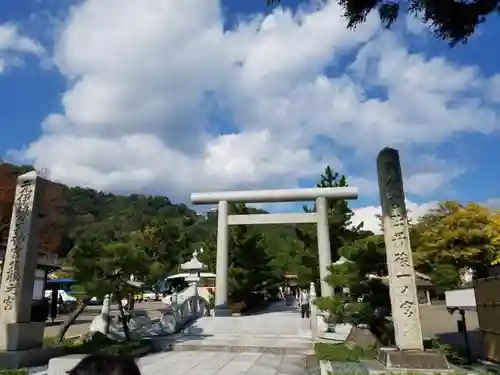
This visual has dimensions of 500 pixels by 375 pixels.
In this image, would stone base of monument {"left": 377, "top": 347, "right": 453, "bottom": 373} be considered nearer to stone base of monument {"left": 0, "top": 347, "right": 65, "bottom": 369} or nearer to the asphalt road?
stone base of monument {"left": 0, "top": 347, "right": 65, "bottom": 369}

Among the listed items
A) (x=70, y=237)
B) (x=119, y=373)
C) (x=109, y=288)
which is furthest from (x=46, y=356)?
(x=70, y=237)

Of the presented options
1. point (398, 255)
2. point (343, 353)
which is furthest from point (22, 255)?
point (398, 255)

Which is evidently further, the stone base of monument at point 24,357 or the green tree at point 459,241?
the green tree at point 459,241

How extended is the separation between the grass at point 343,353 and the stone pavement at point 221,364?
1.63 feet

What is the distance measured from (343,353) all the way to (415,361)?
222 cm

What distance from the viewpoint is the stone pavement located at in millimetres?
8453

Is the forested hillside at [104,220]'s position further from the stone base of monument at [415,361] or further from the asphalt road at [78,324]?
the stone base of monument at [415,361]

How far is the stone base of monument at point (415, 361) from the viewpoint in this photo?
6.66 meters

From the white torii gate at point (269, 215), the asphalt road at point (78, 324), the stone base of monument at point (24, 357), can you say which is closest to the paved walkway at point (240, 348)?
the stone base of monument at point (24, 357)

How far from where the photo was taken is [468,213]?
25.9m

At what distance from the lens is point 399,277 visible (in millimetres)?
7695

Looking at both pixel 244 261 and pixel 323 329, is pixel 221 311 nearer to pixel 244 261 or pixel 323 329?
pixel 244 261

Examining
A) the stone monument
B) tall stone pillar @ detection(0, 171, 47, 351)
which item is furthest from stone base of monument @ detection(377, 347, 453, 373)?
tall stone pillar @ detection(0, 171, 47, 351)

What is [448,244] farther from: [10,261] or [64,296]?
[64,296]
